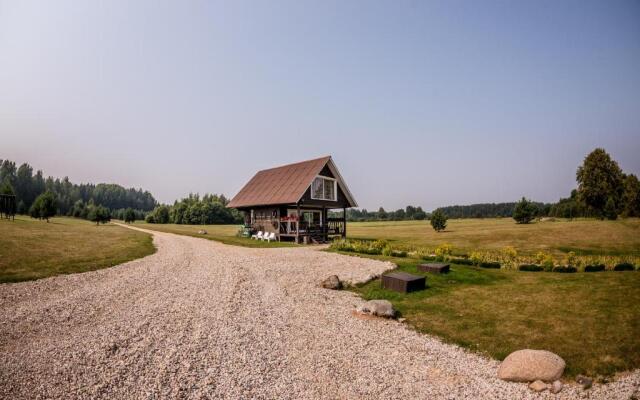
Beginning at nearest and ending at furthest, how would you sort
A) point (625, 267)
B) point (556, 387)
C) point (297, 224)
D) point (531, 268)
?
point (556, 387) < point (625, 267) < point (531, 268) < point (297, 224)

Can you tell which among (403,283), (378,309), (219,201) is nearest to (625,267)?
(403,283)

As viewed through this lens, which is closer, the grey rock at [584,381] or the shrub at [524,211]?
the grey rock at [584,381]

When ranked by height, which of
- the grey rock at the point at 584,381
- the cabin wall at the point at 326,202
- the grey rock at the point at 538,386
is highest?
the cabin wall at the point at 326,202

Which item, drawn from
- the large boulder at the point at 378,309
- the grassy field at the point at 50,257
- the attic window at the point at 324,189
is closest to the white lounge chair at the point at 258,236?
the attic window at the point at 324,189

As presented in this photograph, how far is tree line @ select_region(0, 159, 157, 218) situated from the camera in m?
94.0

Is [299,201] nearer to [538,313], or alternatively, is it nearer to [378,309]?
[378,309]

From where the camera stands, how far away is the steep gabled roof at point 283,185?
30797mm

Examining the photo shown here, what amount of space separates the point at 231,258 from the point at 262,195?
15.7 metres

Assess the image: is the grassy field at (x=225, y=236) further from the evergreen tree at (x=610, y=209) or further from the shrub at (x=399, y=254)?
the evergreen tree at (x=610, y=209)

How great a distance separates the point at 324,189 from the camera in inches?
1303

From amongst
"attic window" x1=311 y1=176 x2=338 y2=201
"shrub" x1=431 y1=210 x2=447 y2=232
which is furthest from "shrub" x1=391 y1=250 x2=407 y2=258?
"shrub" x1=431 y1=210 x2=447 y2=232

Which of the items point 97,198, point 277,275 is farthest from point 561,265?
point 97,198

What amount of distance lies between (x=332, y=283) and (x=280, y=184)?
873 inches

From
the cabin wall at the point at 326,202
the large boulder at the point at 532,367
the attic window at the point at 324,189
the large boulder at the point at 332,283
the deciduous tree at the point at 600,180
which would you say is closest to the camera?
the large boulder at the point at 532,367
